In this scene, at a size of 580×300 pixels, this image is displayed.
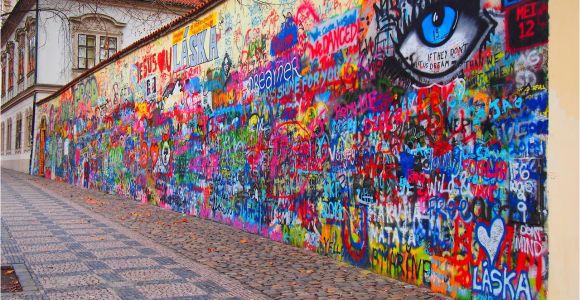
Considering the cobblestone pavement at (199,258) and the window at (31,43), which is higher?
the window at (31,43)

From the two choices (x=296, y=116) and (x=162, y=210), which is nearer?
(x=296, y=116)

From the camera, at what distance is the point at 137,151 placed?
1370 centimetres

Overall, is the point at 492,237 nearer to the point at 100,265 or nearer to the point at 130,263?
the point at 130,263

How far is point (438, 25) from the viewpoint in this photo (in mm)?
5086

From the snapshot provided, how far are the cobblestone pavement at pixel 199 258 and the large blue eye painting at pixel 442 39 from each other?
207cm

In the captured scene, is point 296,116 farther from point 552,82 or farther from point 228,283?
point 552,82

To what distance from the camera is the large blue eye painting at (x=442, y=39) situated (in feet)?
15.4

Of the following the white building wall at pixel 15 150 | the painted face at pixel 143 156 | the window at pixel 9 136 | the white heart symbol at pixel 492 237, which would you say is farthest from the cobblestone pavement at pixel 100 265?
the window at pixel 9 136

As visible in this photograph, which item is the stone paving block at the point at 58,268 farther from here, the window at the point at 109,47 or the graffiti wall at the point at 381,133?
the window at the point at 109,47

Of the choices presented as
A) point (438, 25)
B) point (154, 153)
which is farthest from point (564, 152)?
point (154, 153)

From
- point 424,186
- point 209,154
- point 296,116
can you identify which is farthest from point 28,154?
point 424,186

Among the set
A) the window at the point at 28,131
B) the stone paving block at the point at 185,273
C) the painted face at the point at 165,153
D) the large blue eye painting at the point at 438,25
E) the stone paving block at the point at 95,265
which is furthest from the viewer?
the window at the point at 28,131

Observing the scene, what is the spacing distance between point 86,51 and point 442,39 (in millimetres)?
25177

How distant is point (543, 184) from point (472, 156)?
0.73 meters
